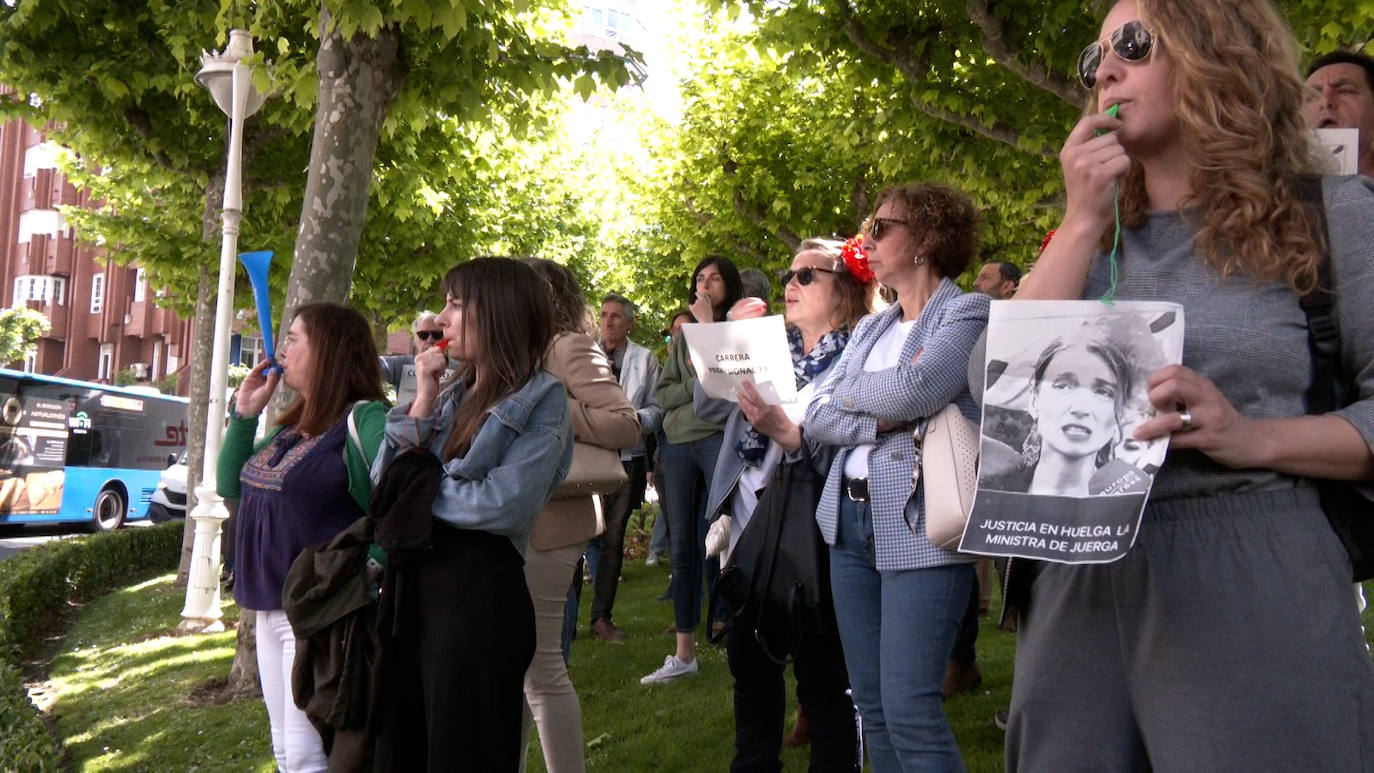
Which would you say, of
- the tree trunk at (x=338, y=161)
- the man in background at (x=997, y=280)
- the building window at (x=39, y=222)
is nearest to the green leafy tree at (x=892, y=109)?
the man in background at (x=997, y=280)

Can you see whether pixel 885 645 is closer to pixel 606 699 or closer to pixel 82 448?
pixel 606 699

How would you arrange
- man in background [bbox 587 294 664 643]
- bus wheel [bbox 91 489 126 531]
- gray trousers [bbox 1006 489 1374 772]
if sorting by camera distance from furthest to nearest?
bus wheel [bbox 91 489 126 531] < man in background [bbox 587 294 664 643] < gray trousers [bbox 1006 489 1374 772]

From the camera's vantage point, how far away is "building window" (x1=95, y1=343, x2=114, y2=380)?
182 feet

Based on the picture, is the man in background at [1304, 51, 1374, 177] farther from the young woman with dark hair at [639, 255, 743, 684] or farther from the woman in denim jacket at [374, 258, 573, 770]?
the young woman with dark hair at [639, 255, 743, 684]

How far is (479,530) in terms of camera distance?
144 inches

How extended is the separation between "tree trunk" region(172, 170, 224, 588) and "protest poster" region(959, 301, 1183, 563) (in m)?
12.4

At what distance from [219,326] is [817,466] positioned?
313 inches

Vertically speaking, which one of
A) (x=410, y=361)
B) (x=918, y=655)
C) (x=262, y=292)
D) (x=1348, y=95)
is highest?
(x=1348, y=95)

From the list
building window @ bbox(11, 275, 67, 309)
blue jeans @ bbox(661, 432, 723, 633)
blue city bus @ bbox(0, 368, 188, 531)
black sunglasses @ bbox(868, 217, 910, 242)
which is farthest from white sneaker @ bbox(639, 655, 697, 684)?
building window @ bbox(11, 275, 67, 309)

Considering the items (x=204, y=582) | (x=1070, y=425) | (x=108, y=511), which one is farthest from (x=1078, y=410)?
(x=108, y=511)

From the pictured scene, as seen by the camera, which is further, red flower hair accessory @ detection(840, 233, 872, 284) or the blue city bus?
the blue city bus

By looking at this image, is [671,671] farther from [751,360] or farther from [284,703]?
[751,360]

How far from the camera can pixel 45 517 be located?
2367 centimetres

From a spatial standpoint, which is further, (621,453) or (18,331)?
(18,331)
